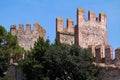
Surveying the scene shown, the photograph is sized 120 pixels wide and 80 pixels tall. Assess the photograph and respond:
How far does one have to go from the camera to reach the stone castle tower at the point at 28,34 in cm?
4994

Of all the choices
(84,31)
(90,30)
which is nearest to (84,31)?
(84,31)

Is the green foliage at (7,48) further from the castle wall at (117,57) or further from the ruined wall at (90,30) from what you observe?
the castle wall at (117,57)

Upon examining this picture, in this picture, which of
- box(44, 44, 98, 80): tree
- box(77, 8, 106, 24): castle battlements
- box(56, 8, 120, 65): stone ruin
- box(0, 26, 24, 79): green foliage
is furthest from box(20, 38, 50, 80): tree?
box(77, 8, 106, 24): castle battlements

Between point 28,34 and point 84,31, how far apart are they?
5249 millimetres

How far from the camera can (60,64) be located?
3816 cm

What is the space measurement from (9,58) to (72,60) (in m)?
7.52

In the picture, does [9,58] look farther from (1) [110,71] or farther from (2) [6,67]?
(1) [110,71]

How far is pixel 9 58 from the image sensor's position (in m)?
44.0

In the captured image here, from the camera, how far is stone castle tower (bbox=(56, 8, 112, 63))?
157 ft

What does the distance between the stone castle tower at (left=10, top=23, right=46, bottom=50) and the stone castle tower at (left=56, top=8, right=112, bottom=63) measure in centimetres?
213

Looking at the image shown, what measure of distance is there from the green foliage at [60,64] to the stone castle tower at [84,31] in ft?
26.8

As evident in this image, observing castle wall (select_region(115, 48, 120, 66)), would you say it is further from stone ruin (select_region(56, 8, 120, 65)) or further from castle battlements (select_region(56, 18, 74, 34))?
A: castle battlements (select_region(56, 18, 74, 34))

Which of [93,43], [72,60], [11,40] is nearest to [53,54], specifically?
[72,60]

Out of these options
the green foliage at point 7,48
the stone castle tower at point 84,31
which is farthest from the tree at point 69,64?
the stone castle tower at point 84,31
